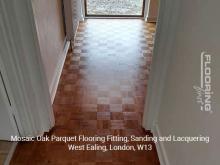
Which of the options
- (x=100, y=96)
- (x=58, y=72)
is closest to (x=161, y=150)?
(x=100, y=96)

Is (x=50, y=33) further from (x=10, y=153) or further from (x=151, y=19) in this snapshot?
(x=151, y=19)

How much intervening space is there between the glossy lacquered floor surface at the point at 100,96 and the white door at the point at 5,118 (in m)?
0.12

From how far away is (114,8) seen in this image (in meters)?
3.61

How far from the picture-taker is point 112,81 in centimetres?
221

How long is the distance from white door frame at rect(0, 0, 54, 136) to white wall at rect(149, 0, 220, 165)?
26.7 inches

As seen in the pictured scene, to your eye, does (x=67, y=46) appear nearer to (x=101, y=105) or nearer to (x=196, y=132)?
(x=101, y=105)

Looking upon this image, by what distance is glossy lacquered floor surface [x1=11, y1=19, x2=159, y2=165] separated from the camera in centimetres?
157

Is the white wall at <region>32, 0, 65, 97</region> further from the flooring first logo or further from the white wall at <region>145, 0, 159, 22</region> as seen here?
the white wall at <region>145, 0, 159, 22</region>

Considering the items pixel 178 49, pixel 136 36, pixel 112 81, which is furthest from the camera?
pixel 136 36

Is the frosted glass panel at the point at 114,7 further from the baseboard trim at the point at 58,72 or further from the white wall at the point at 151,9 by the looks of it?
the baseboard trim at the point at 58,72

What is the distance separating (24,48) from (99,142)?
0.80 m

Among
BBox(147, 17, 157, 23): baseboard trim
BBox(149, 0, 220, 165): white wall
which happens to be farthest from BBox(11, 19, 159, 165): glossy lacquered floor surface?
BBox(149, 0, 220, 165): white wall

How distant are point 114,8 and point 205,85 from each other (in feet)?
9.54

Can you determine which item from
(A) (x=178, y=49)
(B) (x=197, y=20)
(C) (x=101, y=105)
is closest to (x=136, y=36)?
(C) (x=101, y=105)
